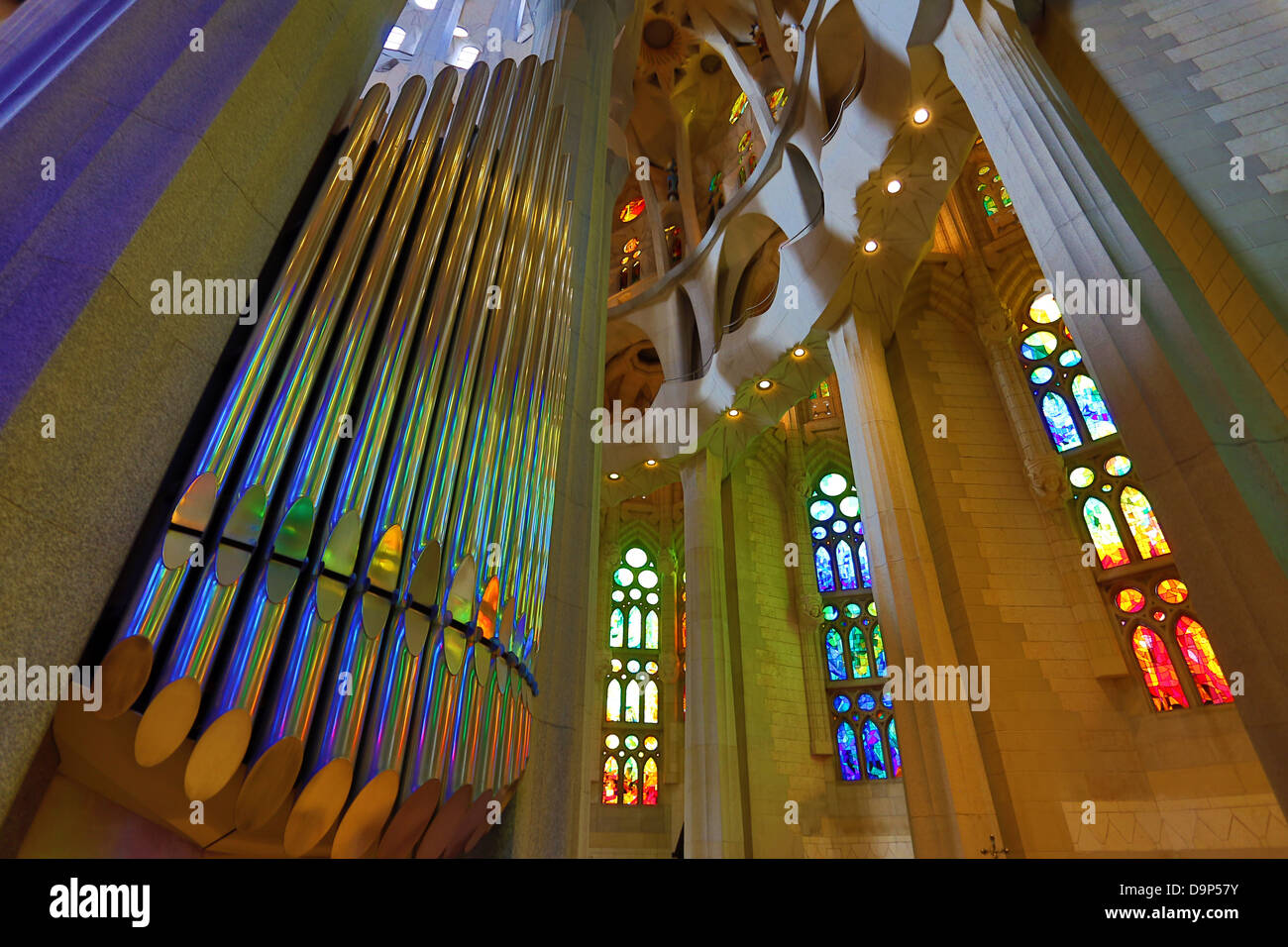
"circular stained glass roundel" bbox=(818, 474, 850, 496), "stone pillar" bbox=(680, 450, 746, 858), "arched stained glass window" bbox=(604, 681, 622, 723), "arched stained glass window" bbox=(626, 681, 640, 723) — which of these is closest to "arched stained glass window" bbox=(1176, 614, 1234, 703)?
"stone pillar" bbox=(680, 450, 746, 858)

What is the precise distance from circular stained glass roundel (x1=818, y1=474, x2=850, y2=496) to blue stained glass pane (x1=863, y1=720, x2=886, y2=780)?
5.38 metres

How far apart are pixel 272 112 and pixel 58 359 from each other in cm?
129

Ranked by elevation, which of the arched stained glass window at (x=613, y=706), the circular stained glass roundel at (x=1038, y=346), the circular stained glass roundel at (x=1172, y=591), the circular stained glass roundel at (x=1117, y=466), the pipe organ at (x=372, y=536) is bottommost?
the pipe organ at (x=372, y=536)

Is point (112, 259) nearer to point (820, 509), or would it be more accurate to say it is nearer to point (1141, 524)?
point (1141, 524)

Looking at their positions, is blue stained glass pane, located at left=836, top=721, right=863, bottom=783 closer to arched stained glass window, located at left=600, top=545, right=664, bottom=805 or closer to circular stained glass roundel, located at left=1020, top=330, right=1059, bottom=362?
arched stained glass window, located at left=600, top=545, right=664, bottom=805

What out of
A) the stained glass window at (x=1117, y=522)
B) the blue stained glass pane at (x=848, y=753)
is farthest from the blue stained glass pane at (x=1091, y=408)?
the blue stained glass pane at (x=848, y=753)

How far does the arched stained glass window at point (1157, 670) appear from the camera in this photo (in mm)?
9297

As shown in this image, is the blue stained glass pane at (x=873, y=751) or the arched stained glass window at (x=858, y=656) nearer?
the blue stained glass pane at (x=873, y=751)

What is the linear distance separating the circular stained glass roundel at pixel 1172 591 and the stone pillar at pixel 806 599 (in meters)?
6.76

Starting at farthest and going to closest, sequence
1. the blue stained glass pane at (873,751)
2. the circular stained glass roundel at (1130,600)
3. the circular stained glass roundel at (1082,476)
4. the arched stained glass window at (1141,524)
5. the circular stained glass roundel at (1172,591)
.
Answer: the blue stained glass pane at (873,751), the circular stained glass roundel at (1082,476), the arched stained glass window at (1141,524), the circular stained glass roundel at (1130,600), the circular stained glass roundel at (1172,591)

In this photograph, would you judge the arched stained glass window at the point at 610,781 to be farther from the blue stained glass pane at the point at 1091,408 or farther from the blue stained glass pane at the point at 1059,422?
the blue stained glass pane at the point at 1091,408

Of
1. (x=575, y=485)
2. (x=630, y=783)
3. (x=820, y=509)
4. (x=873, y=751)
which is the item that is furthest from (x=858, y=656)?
(x=575, y=485)
